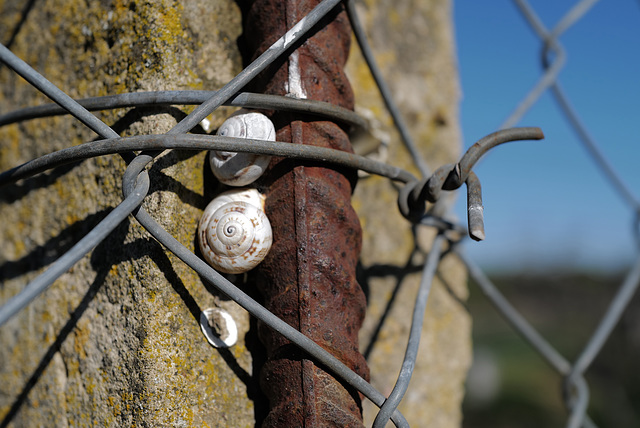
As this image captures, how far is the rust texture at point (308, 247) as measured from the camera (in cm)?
47

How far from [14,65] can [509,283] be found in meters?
13.4

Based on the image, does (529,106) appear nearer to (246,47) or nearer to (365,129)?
(365,129)

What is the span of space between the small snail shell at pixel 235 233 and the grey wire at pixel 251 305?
1.6 inches

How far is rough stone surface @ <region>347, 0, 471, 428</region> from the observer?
753 millimetres

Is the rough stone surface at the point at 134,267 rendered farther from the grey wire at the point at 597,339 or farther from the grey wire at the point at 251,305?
the grey wire at the point at 597,339

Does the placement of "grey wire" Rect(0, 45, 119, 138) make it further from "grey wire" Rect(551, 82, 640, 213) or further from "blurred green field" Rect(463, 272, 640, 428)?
"blurred green field" Rect(463, 272, 640, 428)

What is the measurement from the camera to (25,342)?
2.14ft

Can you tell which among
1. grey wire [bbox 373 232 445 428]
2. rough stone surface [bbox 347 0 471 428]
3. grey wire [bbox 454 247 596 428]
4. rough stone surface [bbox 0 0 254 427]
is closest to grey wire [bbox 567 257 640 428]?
grey wire [bbox 454 247 596 428]

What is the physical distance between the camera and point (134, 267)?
51 cm

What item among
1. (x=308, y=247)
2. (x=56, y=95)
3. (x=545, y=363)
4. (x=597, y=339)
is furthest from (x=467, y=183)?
(x=545, y=363)

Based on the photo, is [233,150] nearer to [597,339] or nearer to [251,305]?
[251,305]

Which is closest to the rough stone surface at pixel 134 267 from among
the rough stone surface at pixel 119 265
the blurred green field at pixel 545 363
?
the rough stone surface at pixel 119 265

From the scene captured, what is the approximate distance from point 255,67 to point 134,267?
9.4 inches

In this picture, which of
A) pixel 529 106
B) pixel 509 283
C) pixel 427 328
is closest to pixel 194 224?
pixel 427 328
